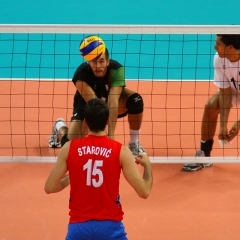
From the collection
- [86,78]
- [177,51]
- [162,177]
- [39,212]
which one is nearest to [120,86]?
[86,78]

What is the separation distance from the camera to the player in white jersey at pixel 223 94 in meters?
6.07

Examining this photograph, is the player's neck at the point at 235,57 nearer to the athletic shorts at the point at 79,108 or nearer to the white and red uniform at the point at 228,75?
the white and red uniform at the point at 228,75

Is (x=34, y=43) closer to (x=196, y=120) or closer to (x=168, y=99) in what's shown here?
(x=168, y=99)

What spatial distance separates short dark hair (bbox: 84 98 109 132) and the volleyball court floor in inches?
63.2

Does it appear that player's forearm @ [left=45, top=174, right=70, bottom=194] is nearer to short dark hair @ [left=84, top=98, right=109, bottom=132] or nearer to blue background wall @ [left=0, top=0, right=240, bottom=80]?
short dark hair @ [left=84, top=98, right=109, bottom=132]

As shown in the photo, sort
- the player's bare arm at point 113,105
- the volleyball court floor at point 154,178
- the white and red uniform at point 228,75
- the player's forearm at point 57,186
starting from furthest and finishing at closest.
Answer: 1. the white and red uniform at point 228,75
2. the player's bare arm at point 113,105
3. the volleyball court floor at point 154,178
4. the player's forearm at point 57,186

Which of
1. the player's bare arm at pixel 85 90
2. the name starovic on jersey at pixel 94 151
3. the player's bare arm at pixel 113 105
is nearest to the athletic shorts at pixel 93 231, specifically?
the name starovic on jersey at pixel 94 151

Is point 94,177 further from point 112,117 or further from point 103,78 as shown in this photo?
point 103,78

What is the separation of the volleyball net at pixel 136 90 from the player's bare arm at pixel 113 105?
1.24ft

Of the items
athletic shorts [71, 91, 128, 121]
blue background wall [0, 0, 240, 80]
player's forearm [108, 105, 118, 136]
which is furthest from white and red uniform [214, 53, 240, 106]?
blue background wall [0, 0, 240, 80]

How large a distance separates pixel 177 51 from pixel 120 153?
7.31m

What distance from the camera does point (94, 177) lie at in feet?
12.0

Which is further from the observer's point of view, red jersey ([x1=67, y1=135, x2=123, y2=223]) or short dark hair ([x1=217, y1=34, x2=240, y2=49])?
short dark hair ([x1=217, y1=34, x2=240, y2=49])

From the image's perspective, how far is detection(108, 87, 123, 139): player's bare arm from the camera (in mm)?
5910
